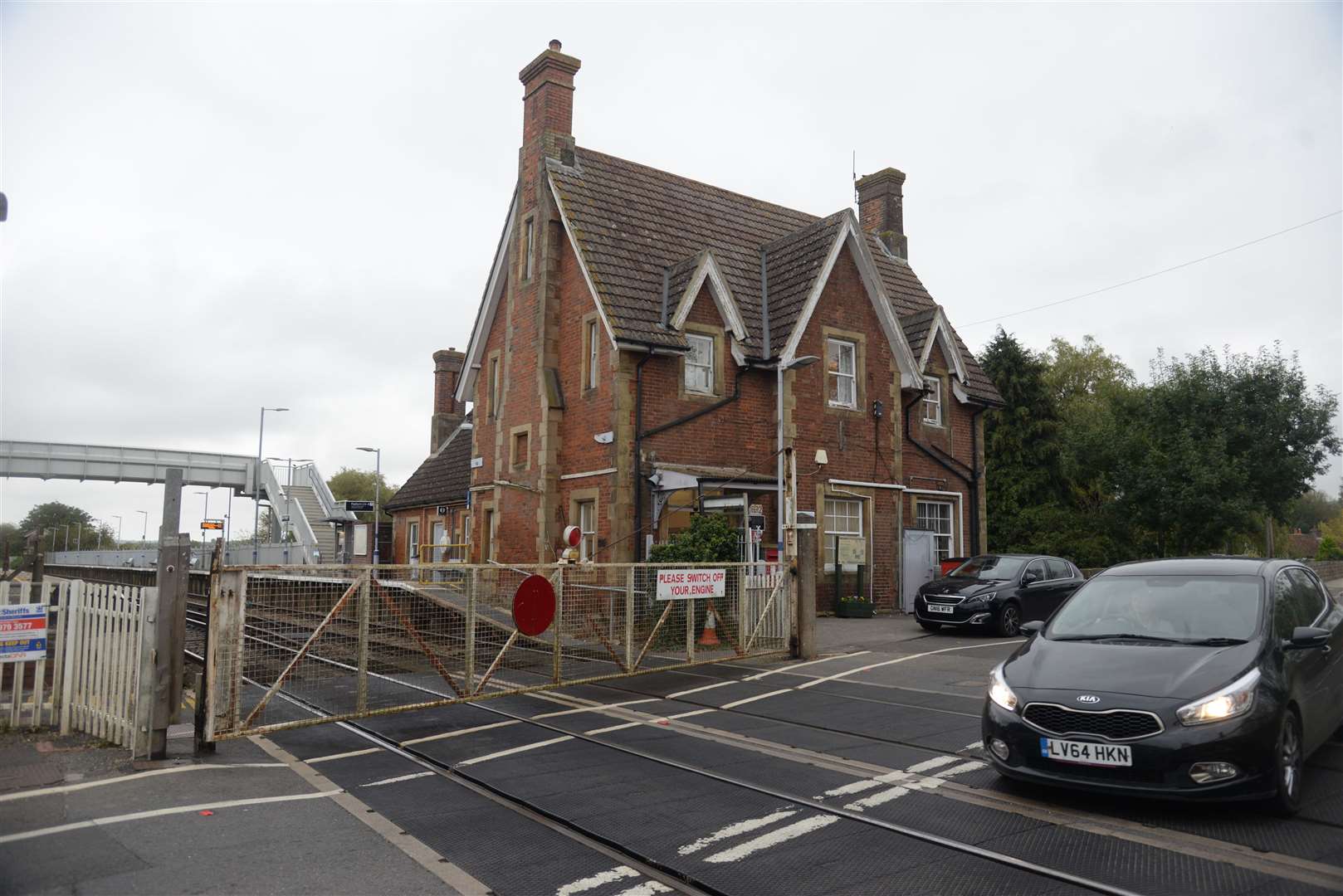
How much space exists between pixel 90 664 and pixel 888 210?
90.2ft

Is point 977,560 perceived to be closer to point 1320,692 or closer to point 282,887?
point 1320,692

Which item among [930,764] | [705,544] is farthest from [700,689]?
[705,544]

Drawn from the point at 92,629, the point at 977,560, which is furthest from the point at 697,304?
the point at 92,629

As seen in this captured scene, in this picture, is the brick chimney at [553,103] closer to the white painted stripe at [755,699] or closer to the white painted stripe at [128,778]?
the white painted stripe at [755,699]

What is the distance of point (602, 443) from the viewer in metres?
20.8

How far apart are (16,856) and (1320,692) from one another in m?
8.89

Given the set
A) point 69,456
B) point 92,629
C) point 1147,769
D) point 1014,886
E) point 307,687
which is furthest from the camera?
point 69,456

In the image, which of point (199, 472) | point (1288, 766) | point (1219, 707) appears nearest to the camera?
point (1219, 707)

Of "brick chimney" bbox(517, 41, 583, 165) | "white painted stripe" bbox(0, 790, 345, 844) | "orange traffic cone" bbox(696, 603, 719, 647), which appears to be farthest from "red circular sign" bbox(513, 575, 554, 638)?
"brick chimney" bbox(517, 41, 583, 165)

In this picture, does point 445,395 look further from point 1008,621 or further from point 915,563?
point 1008,621

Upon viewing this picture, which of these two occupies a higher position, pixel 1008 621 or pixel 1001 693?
pixel 1001 693

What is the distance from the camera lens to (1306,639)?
6805 mm

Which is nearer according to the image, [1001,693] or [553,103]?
[1001,693]

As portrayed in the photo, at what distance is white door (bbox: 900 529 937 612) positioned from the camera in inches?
963
